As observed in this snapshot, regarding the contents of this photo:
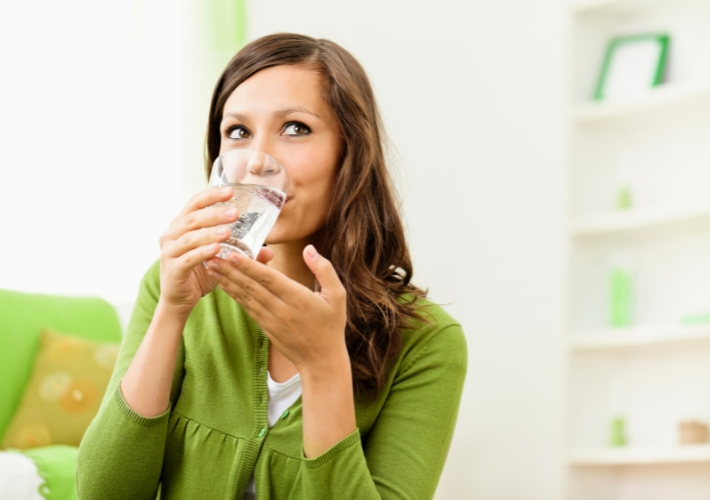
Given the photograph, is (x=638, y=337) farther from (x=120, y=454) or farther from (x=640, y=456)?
(x=120, y=454)

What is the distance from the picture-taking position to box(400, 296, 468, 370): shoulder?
51.3 inches

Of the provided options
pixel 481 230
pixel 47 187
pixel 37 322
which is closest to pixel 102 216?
pixel 47 187

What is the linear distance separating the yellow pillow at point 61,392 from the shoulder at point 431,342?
1638mm

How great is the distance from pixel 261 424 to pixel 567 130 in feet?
7.11

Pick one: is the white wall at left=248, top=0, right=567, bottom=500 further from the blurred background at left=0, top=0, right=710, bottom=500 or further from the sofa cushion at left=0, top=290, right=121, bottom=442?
the sofa cushion at left=0, top=290, right=121, bottom=442

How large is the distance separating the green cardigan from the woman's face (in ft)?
0.68

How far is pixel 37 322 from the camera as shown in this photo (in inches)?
113

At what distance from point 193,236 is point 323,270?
0.52 feet

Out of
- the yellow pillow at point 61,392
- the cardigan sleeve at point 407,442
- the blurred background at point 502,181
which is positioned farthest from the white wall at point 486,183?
the cardigan sleeve at point 407,442

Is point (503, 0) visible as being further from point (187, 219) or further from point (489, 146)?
point (187, 219)

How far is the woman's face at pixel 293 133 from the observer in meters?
1.24

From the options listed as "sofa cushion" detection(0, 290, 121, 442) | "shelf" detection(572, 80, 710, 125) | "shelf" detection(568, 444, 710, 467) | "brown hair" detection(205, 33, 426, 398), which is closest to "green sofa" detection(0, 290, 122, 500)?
"sofa cushion" detection(0, 290, 121, 442)

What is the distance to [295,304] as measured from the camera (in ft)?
3.30

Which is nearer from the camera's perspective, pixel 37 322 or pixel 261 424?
pixel 261 424
